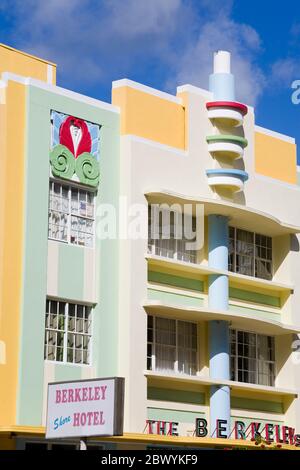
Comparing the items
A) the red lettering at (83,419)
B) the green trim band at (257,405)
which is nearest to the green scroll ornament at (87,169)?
the green trim band at (257,405)

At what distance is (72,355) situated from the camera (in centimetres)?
3064

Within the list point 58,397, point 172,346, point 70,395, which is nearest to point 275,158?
point 172,346

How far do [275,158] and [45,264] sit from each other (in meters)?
10.9

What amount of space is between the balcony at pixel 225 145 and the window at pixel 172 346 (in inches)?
208

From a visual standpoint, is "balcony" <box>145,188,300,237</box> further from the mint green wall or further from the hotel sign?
the hotel sign

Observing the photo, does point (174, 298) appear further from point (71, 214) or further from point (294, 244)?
point (294, 244)

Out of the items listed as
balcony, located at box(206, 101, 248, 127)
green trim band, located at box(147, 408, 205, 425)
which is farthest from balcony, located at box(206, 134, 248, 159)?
green trim band, located at box(147, 408, 205, 425)

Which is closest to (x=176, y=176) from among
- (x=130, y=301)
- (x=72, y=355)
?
(x=130, y=301)

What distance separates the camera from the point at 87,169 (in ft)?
104

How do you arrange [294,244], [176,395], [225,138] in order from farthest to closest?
[294,244] < [225,138] < [176,395]

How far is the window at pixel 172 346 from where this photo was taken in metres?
32.9
